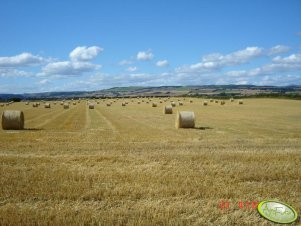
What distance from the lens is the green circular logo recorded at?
23.1 feet

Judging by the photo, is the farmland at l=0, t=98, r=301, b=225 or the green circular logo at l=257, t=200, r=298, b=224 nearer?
the green circular logo at l=257, t=200, r=298, b=224

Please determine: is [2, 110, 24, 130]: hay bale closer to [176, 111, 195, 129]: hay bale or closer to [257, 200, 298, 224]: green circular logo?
[176, 111, 195, 129]: hay bale

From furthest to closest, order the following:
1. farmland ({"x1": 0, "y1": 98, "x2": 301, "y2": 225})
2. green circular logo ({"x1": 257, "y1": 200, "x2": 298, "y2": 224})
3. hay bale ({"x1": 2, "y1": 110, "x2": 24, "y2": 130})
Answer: hay bale ({"x1": 2, "y1": 110, "x2": 24, "y2": 130}), farmland ({"x1": 0, "y1": 98, "x2": 301, "y2": 225}), green circular logo ({"x1": 257, "y1": 200, "x2": 298, "y2": 224})

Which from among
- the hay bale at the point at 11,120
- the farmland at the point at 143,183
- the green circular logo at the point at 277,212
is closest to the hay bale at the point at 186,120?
the farmland at the point at 143,183

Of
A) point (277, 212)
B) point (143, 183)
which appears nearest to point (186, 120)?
point (143, 183)

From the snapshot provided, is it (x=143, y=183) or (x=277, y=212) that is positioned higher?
(x=143, y=183)

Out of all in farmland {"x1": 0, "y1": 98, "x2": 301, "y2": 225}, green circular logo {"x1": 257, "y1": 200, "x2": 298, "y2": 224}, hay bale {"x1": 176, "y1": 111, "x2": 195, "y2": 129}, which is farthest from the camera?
hay bale {"x1": 176, "y1": 111, "x2": 195, "y2": 129}

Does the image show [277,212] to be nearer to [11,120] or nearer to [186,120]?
[186,120]

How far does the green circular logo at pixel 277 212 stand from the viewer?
7.04 metres

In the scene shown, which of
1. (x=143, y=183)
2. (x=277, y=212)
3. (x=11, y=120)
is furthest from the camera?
(x=11, y=120)

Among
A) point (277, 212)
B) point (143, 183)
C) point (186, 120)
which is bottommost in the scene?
point (277, 212)

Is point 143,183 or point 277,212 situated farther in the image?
point 143,183

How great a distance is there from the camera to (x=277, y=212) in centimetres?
735

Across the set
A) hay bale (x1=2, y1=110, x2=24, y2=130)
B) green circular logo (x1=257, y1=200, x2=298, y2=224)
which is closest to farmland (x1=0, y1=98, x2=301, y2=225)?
green circular logo (x1=257, y1=200, x2=298, y2=224)
